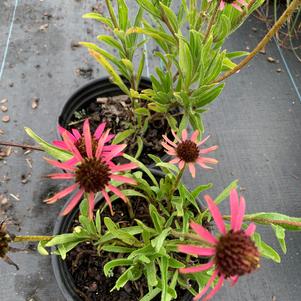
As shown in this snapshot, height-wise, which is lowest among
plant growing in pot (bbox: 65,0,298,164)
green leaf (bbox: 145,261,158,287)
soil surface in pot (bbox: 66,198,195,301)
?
soil surface in pot (bbox: 66,198,195,301)

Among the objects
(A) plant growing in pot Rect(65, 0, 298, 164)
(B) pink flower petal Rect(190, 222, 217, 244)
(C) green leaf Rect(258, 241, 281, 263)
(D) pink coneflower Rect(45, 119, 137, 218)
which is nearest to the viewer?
(B) pink flower petal Rect(190, 222, 217, 244)

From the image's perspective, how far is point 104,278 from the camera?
98cm

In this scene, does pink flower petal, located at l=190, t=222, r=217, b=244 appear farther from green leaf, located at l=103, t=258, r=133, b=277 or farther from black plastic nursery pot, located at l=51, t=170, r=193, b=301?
black plastic nursery pot, located at l=51, t=170, r=193, b=301

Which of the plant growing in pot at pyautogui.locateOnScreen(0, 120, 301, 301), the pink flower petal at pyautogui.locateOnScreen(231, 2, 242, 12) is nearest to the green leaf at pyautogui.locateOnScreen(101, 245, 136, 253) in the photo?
the plant growing in pot at pyautogui.locateOnScreen(0, 120, 301, 301)

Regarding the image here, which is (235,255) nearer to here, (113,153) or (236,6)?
(113,153)

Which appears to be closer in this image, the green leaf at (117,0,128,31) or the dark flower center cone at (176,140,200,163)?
the dark flower center cone at (176,140,200,163)

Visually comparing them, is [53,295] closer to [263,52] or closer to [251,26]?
[263,52]

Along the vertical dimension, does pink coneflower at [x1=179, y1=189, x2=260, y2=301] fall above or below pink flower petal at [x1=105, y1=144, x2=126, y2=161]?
below

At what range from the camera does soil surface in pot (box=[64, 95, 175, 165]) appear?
119 cm

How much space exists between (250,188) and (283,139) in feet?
0.88

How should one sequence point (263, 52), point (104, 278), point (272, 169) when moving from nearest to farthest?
1. point (104, 278)
2. point (272, 169)
3. point (263, 52)

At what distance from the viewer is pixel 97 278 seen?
0.97 m

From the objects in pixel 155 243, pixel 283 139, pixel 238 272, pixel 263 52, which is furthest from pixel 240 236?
pixel 263 52

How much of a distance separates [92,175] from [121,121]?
643 millimetres
